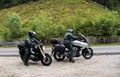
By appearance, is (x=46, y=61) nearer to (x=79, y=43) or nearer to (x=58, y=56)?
(x=58, y=56)

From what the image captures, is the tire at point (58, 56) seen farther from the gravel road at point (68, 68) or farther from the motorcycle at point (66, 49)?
the gravel road at point (68, 68)

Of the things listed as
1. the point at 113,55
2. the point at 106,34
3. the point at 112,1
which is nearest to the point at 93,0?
the point at 112,1

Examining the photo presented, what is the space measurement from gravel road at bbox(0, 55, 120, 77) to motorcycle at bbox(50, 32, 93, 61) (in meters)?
0.30

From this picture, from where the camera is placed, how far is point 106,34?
31.9 metres

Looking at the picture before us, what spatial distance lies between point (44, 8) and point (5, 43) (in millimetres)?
16240

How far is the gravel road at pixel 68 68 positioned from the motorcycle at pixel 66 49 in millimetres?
298

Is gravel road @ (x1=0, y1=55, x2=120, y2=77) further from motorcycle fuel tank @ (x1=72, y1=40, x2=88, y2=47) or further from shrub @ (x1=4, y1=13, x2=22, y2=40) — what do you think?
shrub @ (x1=4, y1=13, x2=22, y2=40)

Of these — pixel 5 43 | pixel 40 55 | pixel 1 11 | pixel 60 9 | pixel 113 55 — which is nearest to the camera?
pixel 40 55

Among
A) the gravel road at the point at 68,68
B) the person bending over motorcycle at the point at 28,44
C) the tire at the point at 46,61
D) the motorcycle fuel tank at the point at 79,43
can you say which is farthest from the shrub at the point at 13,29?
the tire at the point at 46,61

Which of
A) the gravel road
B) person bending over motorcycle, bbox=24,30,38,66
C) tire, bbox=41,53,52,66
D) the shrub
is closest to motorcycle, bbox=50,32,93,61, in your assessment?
the gravel road

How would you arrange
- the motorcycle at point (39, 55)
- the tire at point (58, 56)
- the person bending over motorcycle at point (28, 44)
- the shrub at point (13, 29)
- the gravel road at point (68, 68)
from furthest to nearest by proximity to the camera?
the shrub at point (13, 29)
the tire at point (58, 56)
the person bending over motorcycle at point (28, 44)
the motorcycle at point (39, 55)
the gravel road at point (68, 68)

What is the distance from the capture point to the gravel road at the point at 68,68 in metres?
15.9

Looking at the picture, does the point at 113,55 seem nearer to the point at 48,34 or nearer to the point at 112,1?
the point at 48,34

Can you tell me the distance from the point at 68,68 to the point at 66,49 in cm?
242
